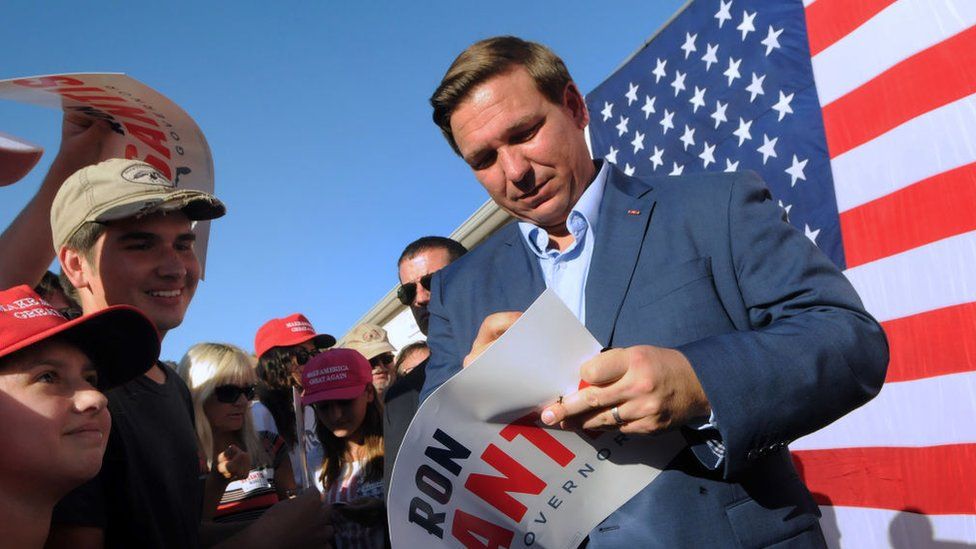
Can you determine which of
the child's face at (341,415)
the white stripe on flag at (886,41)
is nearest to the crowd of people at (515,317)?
the child's face at (341,415)

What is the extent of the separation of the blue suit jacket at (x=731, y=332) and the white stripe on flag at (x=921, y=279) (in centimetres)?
205

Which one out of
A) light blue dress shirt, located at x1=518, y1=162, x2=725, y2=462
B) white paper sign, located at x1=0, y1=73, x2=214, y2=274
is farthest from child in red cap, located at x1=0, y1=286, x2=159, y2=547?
light blue dress shirt, located at x1=518, y1=162, x2=725, y2=462

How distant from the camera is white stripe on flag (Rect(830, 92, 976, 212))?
2.88 metres

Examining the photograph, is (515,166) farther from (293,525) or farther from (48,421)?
(293,525)

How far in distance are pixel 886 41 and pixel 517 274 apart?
2735mm

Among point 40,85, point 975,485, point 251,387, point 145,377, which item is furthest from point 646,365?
point 251,387

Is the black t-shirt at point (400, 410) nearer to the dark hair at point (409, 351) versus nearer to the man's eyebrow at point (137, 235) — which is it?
the man's eyebrow at point (137, 235)

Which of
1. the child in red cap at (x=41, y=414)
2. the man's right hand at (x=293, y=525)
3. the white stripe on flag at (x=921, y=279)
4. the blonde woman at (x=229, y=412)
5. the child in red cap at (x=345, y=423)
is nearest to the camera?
the child in red cap at (x=41, y=414)

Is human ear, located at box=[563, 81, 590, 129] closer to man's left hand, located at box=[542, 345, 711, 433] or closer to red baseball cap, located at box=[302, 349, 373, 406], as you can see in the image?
man's left hand, located at box=[542, 345, 711, 433]

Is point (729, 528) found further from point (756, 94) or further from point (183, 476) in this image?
point (756, 94)

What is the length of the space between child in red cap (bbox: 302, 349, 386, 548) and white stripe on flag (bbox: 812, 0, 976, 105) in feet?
9.21

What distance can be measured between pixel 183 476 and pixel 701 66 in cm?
376

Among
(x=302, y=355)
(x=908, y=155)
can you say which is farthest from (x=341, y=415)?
(x=908, y=155)

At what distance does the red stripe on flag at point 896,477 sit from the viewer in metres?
2.73
